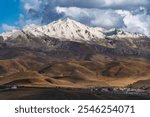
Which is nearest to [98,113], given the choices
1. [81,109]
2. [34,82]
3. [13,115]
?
[81,109]

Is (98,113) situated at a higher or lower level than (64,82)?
lower

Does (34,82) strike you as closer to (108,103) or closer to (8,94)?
(8,94)

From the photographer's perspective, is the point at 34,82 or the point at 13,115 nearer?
the point at 13,115

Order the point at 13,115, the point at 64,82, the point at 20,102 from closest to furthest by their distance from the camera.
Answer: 1. the point at 13,115
2. the point at 20,102
3. the point at 64,82

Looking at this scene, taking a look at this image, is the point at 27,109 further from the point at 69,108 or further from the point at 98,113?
the point at 98,113

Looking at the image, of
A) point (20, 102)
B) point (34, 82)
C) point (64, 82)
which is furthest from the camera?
point (64, 82)

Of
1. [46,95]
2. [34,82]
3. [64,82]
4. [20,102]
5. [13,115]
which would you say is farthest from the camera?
[64,82]

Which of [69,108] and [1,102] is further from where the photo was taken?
[1,102]

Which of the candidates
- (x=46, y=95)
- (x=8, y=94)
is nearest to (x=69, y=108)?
(x=46, y=95)

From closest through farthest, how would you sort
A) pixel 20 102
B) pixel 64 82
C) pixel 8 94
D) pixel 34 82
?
pixel 20 102
pixel 8 94
pixel 34 82
pixel 64 82
